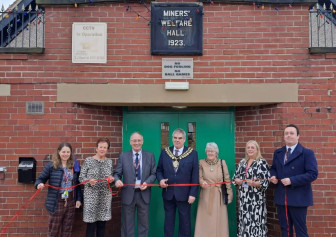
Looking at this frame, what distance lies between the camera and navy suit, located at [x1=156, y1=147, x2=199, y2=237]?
16.4ft

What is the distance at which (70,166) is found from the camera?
495 cm

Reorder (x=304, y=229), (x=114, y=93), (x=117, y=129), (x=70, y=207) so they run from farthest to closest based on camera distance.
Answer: (x=117, y=129)
(x=114, y=93)
(x=70, y=207)
(x=304, y=229)

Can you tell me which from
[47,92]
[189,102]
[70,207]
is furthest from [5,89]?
[189,102]

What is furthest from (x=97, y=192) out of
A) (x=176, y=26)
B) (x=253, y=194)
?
(x=176, y=26)

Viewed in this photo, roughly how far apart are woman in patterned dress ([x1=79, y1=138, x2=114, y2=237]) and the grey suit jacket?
184mm

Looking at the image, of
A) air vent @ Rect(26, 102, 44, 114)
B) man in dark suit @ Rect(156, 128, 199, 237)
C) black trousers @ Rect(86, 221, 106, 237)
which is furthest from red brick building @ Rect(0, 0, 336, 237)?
man in dark suit @ Rect(156, 128, 199, 237)

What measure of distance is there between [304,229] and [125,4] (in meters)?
4.41

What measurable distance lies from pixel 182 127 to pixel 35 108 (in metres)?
2.57

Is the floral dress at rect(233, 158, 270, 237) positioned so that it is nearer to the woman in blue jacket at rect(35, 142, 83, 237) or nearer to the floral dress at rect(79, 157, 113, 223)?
the floral dress at rect(79, 157, 113, 223)

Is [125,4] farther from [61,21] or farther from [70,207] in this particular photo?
[70,207]

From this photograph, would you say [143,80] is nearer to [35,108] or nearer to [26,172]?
[35,108]

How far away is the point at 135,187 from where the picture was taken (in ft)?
16.4

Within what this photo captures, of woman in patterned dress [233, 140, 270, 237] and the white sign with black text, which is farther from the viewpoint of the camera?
the white sign with black text

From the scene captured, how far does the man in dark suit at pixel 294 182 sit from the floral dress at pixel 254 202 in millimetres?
187
